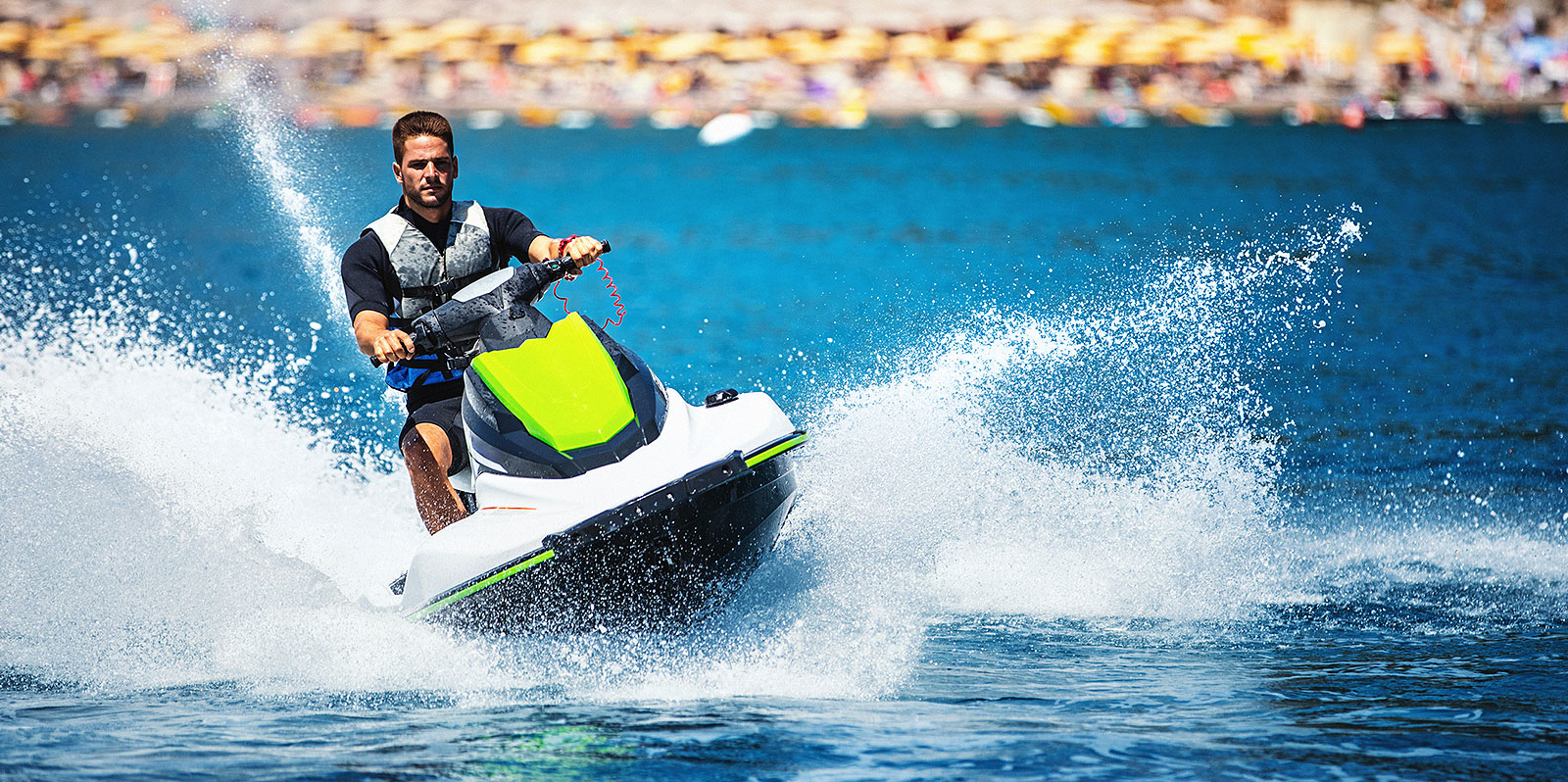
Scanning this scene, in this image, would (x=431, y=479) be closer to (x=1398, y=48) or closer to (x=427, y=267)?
(x=427, y=267)

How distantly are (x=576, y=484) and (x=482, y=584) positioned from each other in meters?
0.40

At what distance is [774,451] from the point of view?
174 inches

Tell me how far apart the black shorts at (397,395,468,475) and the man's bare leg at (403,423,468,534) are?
0.17ft

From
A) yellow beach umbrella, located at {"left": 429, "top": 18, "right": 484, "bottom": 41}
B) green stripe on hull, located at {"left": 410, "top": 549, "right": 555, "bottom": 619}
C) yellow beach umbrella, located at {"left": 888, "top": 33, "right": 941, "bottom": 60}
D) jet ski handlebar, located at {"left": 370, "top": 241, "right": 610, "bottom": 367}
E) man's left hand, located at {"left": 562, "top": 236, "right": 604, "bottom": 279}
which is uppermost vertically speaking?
yellow beach umbrella, located at {"left": 429, "top": 18, "right": 484, "bottom": 41}

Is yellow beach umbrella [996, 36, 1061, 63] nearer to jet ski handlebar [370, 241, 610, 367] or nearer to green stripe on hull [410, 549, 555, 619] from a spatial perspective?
jet ski handlebar [370, 241, 610, 367]

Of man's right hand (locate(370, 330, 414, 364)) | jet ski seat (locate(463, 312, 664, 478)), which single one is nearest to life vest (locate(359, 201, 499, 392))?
jet ski seat (locate(463, 312, 664, 478))

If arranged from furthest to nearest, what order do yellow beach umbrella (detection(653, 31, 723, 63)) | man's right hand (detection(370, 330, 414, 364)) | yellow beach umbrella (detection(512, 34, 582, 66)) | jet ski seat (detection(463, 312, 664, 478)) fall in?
yellow beach umbrella (detection(512, 34, 582, 66)), yellow beach umbrella (detection(653, 31, 723, 63)), jet ski seat (detection(463, 312, 664, 478)), man's right hand (detection(370, 330, 414, 364))

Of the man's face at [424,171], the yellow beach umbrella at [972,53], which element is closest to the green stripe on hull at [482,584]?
the man's face at [424,171]

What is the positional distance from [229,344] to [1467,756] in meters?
10.5

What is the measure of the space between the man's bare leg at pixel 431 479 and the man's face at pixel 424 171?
78 cm

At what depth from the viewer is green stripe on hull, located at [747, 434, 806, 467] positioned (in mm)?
4309

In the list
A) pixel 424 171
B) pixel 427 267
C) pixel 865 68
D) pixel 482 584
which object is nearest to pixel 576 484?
pixel 482 584

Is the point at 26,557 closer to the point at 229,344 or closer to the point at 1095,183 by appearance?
the point at 229,344

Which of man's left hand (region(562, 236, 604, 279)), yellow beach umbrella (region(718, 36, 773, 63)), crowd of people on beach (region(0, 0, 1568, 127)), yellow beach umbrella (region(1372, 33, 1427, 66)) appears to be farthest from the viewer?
yellow beach umbrella (region(718, 36, 773, 63))
